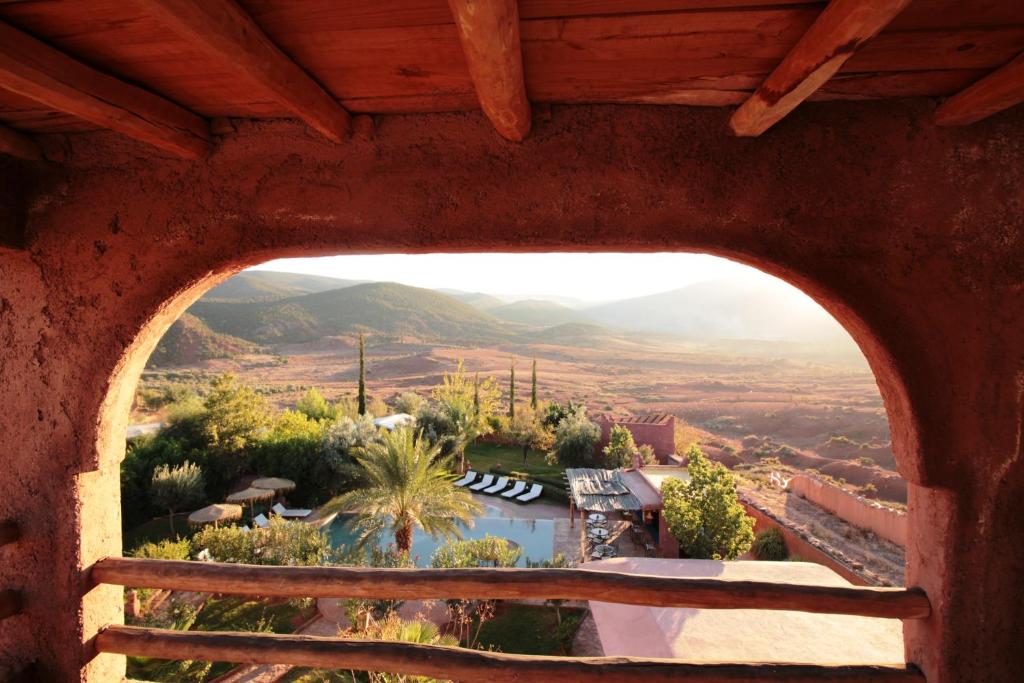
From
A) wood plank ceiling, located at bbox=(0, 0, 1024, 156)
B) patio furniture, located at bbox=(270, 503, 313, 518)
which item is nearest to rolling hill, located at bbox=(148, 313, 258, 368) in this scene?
patio furniture, located at bbox=(270, 503, 313, 518)

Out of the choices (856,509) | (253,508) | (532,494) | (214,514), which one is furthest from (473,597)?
(532,494)

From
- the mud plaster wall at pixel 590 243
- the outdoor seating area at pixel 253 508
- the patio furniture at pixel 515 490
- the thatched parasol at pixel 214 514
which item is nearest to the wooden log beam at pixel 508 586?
the mud plaster wall at pixel 590 243

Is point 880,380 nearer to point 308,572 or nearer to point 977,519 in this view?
point 977,519

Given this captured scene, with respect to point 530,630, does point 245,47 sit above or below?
above

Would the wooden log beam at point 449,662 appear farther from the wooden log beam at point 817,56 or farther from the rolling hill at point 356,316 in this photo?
the rolling hill at point 356,316

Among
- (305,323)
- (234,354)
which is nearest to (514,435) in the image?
(234,354)

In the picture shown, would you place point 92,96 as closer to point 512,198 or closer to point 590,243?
point 512,198

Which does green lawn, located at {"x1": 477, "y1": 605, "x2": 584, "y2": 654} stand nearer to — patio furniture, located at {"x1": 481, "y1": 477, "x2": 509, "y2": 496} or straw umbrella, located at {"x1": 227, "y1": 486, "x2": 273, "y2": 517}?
patio furniture, located at {"x1": 481, "y1": 477, "x2": 509, "y2": 496}
